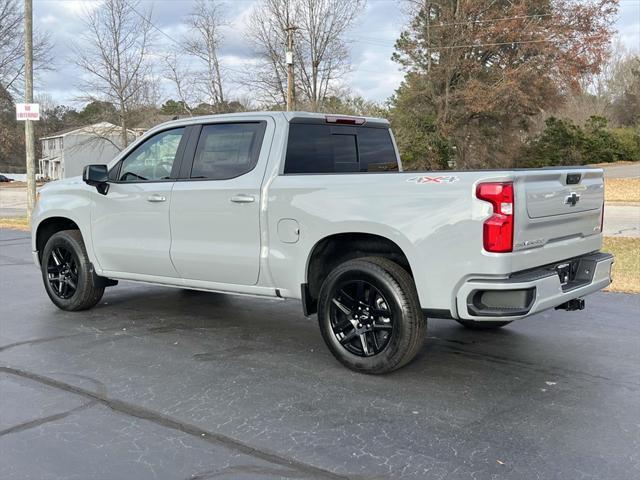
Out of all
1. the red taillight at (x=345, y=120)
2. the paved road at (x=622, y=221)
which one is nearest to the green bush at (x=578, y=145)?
the paved road at (x=622, y=221)

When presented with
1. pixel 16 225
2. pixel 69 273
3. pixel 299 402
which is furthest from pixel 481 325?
pixel 16 225

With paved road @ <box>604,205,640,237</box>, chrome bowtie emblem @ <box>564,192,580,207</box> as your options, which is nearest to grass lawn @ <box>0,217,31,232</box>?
paved road @ <box>604,205,640,237</box>

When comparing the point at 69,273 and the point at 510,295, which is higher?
the point at 510,295

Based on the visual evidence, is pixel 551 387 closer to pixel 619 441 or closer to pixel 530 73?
pixel 619 441

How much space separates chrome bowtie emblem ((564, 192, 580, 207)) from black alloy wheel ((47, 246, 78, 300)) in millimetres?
4845

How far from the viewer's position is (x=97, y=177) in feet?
20.1

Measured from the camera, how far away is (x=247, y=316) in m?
6.67

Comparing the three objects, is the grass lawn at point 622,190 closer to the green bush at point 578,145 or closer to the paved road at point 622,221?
the paved road at point 622,221

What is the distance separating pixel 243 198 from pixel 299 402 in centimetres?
179

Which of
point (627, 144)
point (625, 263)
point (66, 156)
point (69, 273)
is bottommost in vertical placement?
point (625, 263)

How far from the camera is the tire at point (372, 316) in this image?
14.7 ft

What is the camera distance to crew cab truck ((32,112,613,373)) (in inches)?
163

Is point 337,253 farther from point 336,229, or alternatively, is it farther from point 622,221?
point 622,221

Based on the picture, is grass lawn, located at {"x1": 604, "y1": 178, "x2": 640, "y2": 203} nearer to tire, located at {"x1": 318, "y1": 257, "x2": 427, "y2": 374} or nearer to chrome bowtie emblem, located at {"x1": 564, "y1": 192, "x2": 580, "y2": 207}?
chrome bowtie emblem, located at {"x1": 564, "y1": 192, "x2": 580, "y2": 207}
